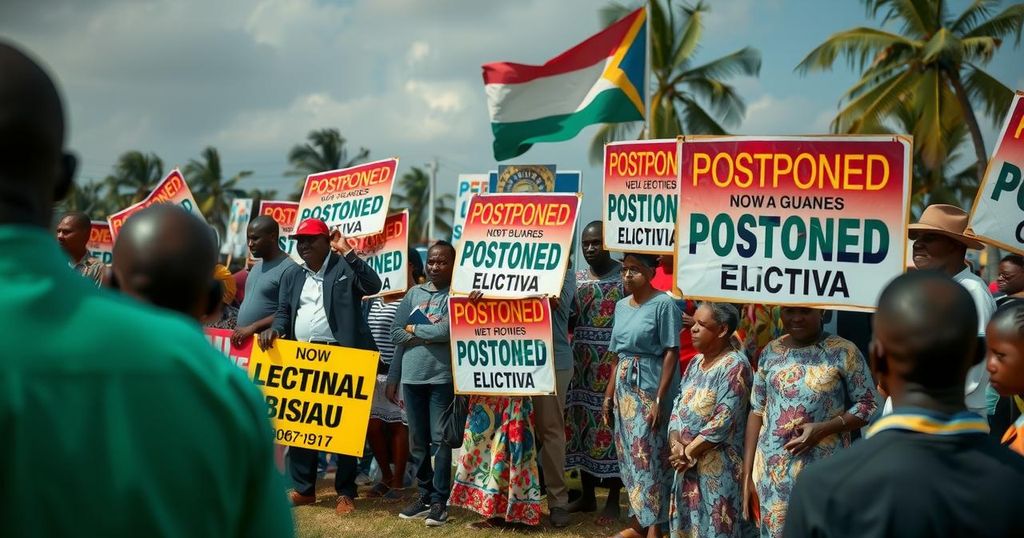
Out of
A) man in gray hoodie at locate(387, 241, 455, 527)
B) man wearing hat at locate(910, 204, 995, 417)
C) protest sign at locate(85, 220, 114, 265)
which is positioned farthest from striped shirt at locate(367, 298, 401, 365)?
protest sign at locate(85, 220, 114, 265)

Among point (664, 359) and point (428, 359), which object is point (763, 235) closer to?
point (664, 359)

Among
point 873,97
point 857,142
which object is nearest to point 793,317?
point 857,142

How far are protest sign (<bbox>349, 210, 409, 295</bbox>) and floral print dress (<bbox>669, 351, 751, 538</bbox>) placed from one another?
378 cm

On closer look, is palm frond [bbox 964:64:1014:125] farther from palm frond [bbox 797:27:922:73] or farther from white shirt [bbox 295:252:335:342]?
white shirt [bbox 295:252:335:342]

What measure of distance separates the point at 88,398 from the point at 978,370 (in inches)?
200

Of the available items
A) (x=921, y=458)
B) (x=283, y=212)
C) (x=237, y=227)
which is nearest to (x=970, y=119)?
(x=237, y=227)

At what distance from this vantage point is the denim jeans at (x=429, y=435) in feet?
26.5

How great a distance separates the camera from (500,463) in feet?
26.1

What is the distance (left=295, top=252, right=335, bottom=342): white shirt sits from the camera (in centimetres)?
855

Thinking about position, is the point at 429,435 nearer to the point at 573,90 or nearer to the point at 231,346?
the point at 231,346

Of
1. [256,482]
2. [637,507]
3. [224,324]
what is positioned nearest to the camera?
[256,482]

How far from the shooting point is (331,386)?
27.2ft

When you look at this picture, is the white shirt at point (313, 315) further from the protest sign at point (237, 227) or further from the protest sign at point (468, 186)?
the protest sign at point (237, 227)

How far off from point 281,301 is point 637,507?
367 centimetres
